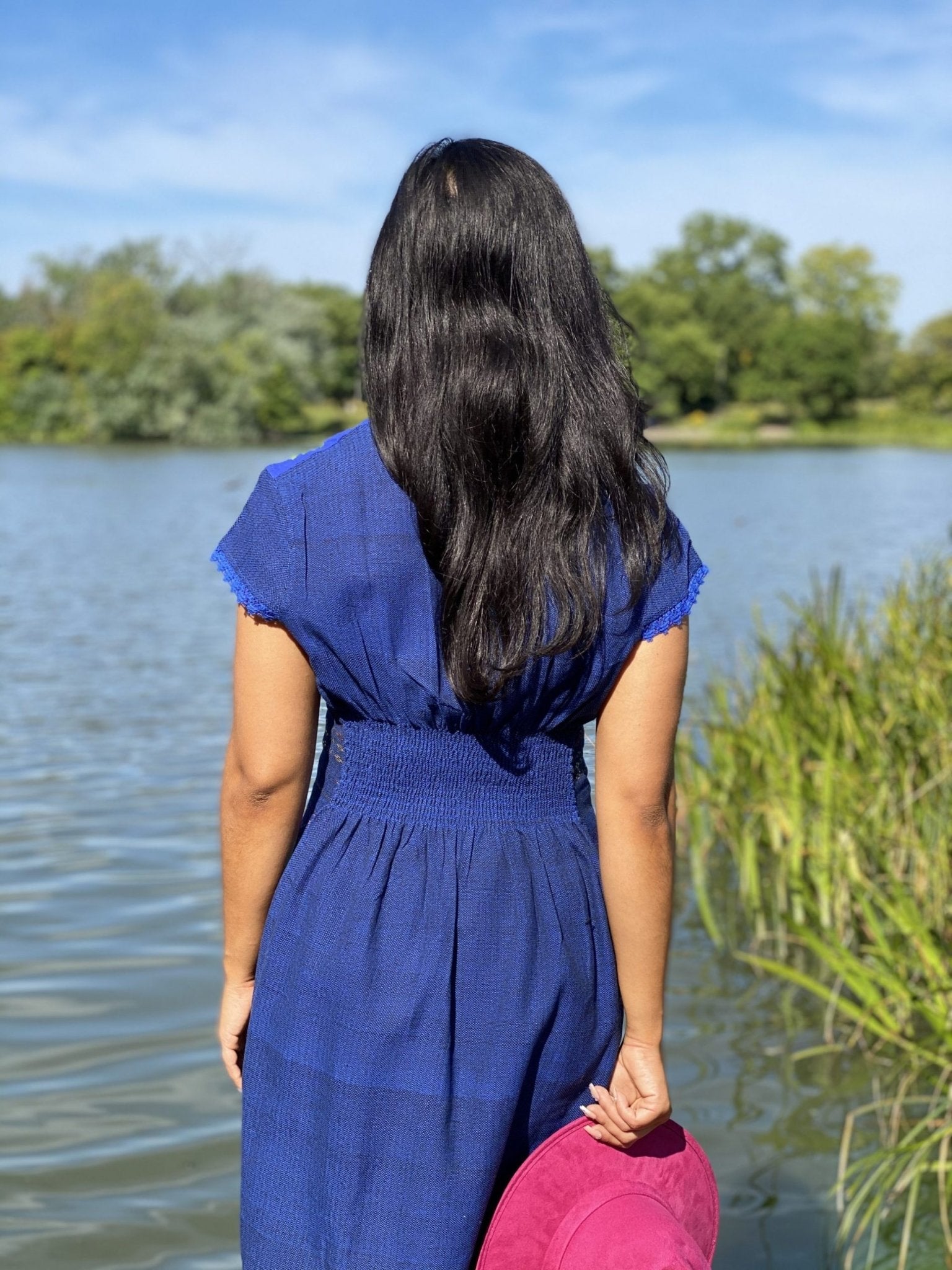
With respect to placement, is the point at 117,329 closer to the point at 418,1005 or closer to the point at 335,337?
the point at 335,337

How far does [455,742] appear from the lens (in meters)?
1.67

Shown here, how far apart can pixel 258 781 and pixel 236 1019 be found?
35 cm

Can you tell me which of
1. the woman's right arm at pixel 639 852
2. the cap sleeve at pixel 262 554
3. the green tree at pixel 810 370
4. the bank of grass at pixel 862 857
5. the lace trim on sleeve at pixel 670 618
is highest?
the green tree at pixel 810 370

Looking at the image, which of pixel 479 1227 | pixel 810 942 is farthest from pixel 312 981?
pixel 810 942

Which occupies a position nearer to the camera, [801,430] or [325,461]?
[325,461]

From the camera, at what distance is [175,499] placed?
26812mm

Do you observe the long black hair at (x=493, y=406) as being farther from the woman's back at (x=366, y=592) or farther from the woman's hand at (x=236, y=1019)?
the woman's hand at (x=236, y=1019)

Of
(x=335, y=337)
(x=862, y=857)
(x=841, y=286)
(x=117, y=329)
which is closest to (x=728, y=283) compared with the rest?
(x=841, y=286)

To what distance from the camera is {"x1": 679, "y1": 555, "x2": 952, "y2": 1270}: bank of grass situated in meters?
3.31

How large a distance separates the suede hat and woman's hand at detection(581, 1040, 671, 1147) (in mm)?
15

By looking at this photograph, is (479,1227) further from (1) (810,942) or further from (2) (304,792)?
(1) (810,942)

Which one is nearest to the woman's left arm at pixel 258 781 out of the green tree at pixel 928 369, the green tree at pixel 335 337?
the green tree at pixel 335 337

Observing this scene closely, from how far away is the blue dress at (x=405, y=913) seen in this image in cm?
160

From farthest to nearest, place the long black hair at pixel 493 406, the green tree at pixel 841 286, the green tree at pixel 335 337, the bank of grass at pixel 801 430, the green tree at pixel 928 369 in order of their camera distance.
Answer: the green tree at pixel 841 286 < the green tree at pixel 928 369 < the bank of grass at pixel 801 430 < the green tree at pixel 335 337 < the long black hair at pixel 493 406
